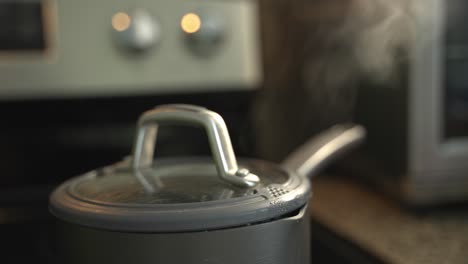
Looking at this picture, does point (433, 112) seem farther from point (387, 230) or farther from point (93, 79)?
point (93, 79)

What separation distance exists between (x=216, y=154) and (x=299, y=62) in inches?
20.0

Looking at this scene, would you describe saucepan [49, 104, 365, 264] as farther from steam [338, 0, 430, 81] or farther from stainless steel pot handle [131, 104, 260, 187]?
steam [338, 0, 430, 81]

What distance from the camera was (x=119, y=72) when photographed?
657 mm

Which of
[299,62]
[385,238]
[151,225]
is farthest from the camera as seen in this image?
[299,62]

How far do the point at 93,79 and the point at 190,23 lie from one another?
14cm

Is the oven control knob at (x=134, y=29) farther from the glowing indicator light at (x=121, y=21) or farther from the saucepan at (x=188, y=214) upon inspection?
the saucepan at (x=188, y=214)

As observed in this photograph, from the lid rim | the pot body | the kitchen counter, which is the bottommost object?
the kitchen counter

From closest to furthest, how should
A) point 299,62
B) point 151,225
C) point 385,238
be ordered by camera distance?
point 151,225, point 385,238, point 299,62

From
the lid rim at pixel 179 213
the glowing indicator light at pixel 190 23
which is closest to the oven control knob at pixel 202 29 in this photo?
the glowing indicator light at pixel 190 23

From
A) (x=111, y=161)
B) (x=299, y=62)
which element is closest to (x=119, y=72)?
(x=111, y=161)

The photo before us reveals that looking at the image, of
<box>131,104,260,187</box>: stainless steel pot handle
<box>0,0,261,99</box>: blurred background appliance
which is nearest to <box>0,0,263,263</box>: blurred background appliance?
<box>0,0,261,99</box>: blurred background appliance

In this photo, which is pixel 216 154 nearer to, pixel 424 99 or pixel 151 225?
pixel 151 225

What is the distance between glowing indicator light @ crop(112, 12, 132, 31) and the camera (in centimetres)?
63

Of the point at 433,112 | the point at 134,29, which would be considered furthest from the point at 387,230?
the point at 134,29
